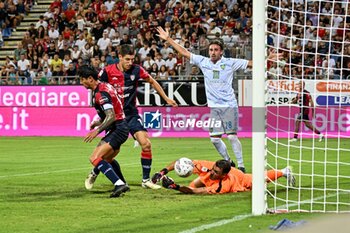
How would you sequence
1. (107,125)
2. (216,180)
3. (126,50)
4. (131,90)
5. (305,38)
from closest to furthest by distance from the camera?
(107,125)
(216,180)
(126,50)
(131,90)
(305,38)

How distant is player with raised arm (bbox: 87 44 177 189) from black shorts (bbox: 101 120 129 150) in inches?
35.9

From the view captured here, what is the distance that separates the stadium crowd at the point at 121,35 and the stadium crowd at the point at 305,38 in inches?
262

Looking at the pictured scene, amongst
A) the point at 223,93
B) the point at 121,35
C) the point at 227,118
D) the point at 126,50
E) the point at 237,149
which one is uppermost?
the point at 121,35

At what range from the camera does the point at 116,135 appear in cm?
1063

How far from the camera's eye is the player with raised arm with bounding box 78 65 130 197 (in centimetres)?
1016

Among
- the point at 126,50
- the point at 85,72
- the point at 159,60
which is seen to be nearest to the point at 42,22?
the point at 159,60

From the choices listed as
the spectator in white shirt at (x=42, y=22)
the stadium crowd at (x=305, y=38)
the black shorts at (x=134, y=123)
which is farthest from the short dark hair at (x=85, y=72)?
the spectator in white shirt at (x=42, y=22)

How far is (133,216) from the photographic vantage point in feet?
27.4

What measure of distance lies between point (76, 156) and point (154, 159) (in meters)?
2.49

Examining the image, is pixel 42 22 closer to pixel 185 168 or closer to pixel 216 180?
pixel 185 168

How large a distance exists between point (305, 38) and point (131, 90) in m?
3.95

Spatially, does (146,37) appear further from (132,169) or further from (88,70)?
(88,70)

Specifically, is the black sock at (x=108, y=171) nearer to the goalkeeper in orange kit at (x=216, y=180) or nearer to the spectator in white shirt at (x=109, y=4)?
the goalkeeper in orange kit at (x=216, y=180)

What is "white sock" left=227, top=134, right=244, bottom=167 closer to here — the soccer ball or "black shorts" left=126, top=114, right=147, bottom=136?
"black shorts" left=126, top=114, right=147, bottom=136
